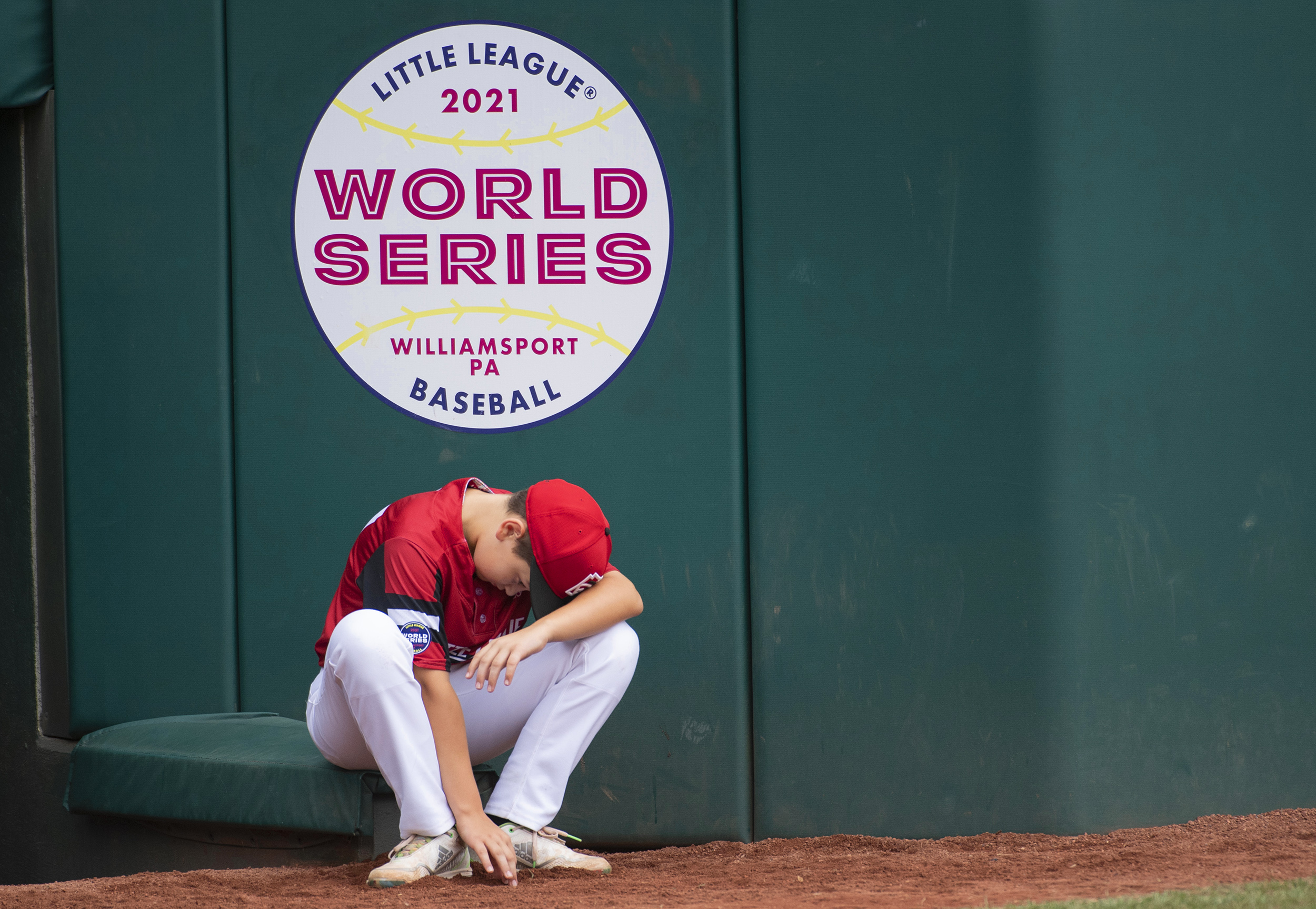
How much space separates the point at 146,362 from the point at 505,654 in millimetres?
1555

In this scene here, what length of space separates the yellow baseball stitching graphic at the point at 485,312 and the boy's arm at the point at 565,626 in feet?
2.84

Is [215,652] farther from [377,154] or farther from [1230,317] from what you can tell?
[1230,317]

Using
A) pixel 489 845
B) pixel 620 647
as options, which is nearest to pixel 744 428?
pixel 620 647

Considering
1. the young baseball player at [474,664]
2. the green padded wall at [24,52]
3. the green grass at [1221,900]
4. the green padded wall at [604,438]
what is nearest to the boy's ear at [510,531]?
the young baseball player at [474,664]

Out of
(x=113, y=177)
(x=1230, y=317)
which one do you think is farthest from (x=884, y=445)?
(x=113, y=177)

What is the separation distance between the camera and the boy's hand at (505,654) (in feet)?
7.17

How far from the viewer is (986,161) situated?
302 cm

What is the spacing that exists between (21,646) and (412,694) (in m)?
1.67

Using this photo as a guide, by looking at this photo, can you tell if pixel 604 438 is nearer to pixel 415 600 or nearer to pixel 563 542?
pixel 563 542

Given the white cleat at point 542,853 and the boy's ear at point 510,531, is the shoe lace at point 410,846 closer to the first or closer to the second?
the white cleat at point 542,853

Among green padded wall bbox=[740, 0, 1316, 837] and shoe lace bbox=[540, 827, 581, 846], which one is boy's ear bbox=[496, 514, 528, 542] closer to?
shoe lace bbox=[540, 827, 581, 846]

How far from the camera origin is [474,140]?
10.2 feet

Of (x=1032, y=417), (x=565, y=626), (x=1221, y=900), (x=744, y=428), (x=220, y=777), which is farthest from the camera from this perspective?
(x=744, y=428)

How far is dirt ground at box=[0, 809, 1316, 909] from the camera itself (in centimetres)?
213
